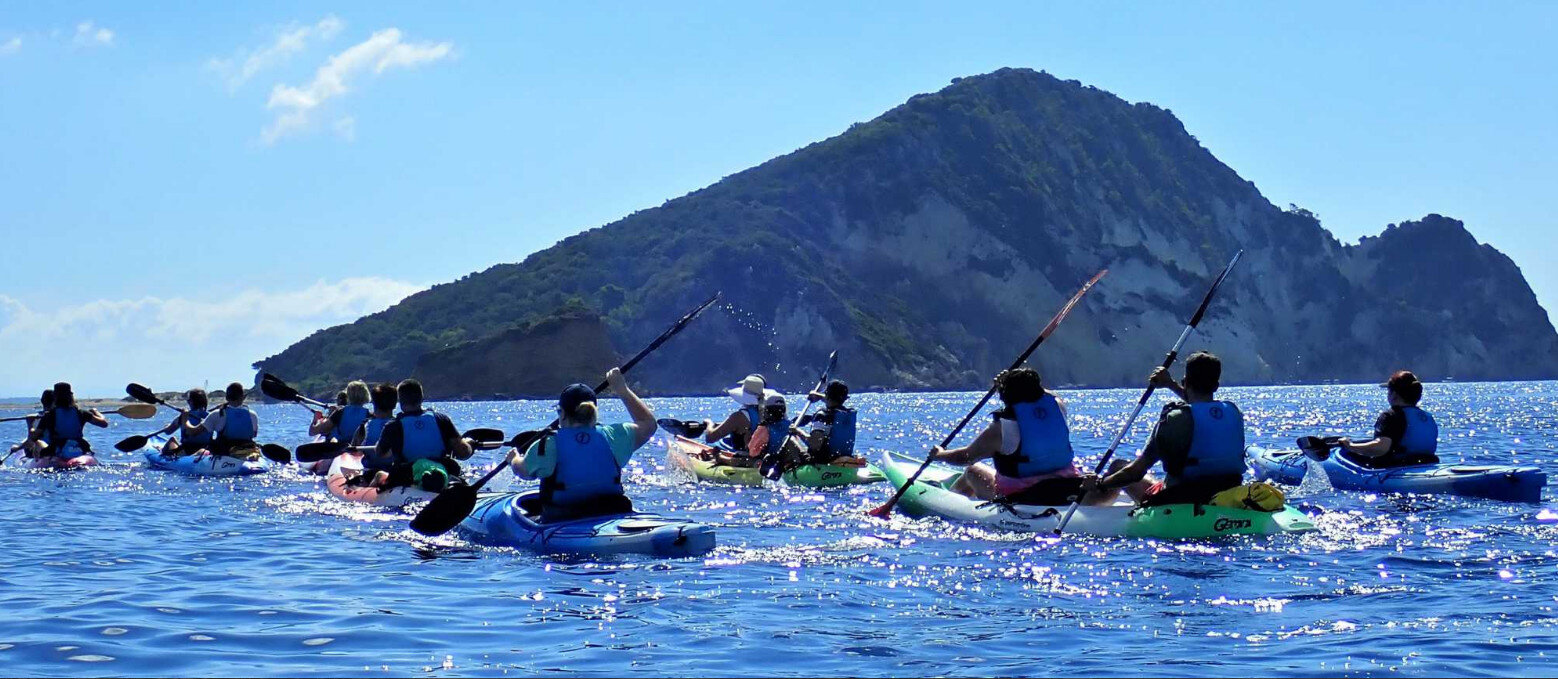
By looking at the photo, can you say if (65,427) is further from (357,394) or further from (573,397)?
(573,397)

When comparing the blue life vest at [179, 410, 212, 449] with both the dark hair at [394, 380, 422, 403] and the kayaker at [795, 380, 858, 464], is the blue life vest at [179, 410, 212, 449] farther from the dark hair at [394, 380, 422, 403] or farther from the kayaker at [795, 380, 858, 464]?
the kayaker at [795, 380, 858, 464]

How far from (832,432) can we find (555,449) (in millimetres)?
8668

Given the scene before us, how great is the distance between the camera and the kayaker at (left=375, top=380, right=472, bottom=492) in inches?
633

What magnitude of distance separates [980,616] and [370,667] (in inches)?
149

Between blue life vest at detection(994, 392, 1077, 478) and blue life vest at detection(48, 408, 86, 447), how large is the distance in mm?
17043

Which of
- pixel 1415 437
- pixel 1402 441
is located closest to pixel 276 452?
pixel 1402 441

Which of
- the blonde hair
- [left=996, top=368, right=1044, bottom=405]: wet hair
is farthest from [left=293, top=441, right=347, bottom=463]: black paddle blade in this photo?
[left=996, top=368, right=1044, bottom=405]: wet hair

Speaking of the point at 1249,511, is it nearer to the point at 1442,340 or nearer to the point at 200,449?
the point at 200,449

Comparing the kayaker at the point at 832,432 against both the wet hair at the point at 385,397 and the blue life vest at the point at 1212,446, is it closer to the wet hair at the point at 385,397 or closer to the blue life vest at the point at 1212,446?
the wet hair at the point at 385,397

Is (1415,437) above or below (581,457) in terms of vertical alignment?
below

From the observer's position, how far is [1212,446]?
507 inches

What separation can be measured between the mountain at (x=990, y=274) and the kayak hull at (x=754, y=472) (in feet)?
289

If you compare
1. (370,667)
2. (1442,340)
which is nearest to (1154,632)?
(370,667)

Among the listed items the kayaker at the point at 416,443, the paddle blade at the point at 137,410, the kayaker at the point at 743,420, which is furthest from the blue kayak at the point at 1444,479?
the paddle blade at the point at 137,410
